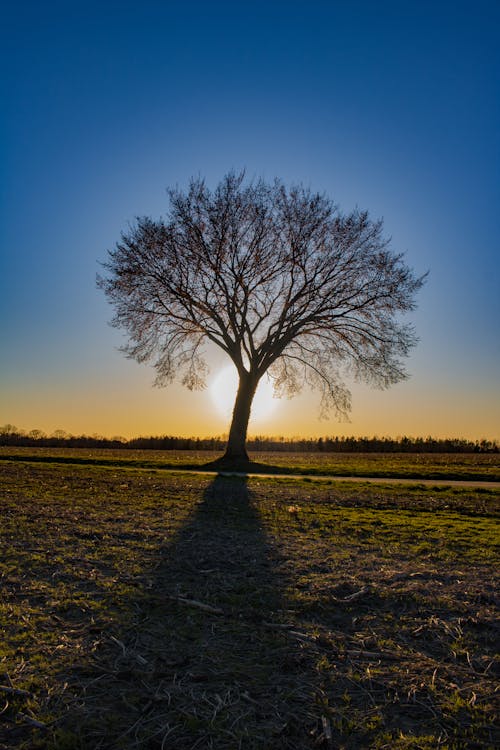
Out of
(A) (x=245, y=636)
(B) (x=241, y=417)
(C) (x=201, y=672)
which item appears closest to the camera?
(C) (x=201, y=672)

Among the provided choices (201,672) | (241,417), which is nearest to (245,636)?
(201,672)

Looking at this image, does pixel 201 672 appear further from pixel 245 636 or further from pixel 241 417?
pixel 241 417

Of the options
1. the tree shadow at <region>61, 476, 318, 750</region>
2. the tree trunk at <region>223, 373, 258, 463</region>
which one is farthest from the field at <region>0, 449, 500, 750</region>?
the tree trunk at <region>223, 373, 258, 463</region>

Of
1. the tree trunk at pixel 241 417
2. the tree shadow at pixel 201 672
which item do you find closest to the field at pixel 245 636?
the tree shadow at pixel 201 672

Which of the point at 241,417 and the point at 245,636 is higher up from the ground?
the point at 241,417

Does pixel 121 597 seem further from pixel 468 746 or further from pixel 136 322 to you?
pixel 136 322

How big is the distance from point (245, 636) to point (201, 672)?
2.02ft

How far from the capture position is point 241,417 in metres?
23.0

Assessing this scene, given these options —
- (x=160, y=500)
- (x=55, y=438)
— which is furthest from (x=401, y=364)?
(x=55, y=438)

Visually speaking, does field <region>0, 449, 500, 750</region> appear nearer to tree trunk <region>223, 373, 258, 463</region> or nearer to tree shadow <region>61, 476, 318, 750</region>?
tree shadow <region>61, 476, 318, 750</region>

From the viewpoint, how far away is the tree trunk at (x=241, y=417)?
22.7 meters

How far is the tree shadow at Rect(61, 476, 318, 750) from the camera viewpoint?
8.01 feet

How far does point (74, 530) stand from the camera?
691 centimetres

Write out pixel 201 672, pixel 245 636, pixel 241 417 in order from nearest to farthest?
1. pixel 201 672
2. pixel 245 636
3. pixel 241 417
